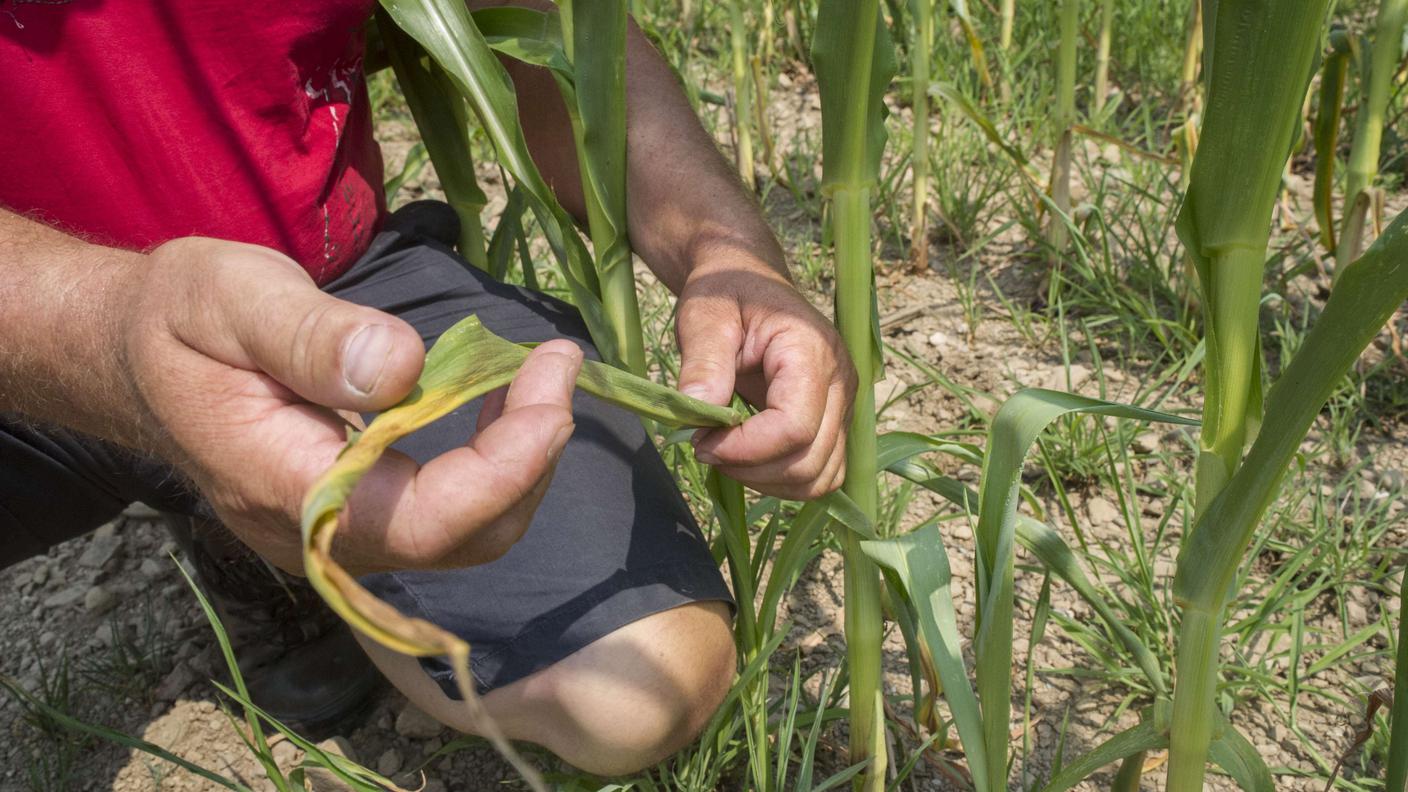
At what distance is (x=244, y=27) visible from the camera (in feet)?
3.71

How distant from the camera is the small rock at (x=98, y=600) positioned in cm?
152

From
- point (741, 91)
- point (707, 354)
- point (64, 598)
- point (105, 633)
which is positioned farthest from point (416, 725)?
point (741, 91)

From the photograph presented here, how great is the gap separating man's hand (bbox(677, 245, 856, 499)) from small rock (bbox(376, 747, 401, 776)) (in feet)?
2.10

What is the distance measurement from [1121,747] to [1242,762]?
3.2 inches

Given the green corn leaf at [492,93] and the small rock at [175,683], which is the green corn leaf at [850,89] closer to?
the green corn leaf at [492,93]

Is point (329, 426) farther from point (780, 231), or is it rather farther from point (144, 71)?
point (780, 231)

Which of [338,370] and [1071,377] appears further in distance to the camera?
[1071,377]

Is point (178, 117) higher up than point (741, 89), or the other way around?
point (178, 117)

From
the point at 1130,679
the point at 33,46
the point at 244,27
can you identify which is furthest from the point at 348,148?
the point at 1130,679

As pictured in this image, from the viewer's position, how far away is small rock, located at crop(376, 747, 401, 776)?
1.29 m

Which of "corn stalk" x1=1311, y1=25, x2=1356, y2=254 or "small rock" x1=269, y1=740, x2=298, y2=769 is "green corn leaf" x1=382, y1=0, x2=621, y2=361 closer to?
"small rock" x1=269, y1=740, x2=298, y2=769

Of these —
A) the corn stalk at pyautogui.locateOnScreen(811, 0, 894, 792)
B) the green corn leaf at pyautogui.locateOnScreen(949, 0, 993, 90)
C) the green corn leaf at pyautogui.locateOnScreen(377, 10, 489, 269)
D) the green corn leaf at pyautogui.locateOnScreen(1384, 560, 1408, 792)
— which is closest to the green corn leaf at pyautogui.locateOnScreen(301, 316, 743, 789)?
the corn stalk at pyautogui.locateOnScreen(811, 0, 894, 792)

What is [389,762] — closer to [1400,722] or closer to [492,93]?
[492,93]

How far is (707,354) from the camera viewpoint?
0.89 meters
